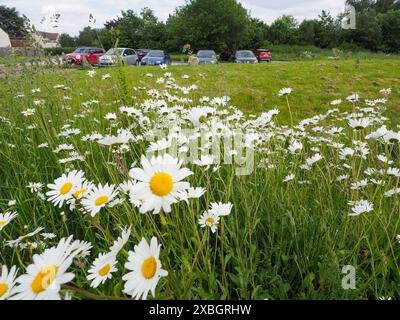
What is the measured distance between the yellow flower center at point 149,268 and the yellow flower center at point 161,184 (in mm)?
156

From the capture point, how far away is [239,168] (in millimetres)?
1922

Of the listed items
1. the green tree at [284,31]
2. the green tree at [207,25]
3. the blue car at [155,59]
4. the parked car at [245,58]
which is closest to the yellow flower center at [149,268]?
the blue car at [155,59]

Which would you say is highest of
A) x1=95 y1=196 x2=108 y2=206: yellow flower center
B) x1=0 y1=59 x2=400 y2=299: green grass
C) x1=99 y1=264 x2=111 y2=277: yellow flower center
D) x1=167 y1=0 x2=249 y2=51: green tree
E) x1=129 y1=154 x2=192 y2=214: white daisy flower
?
x1=167 y1=0 x2=249 y2=51: green tree

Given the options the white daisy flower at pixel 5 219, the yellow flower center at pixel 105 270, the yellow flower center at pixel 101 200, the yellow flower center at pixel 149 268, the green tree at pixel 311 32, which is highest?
the green tree at pixel 311 32

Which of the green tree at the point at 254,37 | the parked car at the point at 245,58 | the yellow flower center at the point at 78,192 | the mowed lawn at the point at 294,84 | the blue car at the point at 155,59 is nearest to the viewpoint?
the yellow flower center at the point at 78,192

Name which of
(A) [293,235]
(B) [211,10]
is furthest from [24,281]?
(B) [211,10]

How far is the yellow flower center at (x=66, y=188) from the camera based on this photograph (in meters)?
1.03

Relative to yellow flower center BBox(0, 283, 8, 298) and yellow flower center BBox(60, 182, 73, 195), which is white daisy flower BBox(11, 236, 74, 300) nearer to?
yellow flower center BBox(0, 283, 8, 298)

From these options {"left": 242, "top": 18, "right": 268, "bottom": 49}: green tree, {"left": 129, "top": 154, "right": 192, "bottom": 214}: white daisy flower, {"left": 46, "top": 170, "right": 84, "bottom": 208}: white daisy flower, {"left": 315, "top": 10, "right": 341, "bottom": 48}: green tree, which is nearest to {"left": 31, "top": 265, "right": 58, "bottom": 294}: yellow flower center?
{"left": 129, "top": 154, "right": 192, "bottom": 214}: white daisy flower

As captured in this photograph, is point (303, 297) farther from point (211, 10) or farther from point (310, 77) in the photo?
point (211, 10)

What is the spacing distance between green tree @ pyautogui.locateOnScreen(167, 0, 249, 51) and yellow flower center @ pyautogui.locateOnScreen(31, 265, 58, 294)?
32.0 metres

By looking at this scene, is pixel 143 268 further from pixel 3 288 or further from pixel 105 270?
pixel 3 288

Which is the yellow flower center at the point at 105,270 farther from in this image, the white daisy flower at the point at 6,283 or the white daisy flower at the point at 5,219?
the white daisy flower at the point at 5,219

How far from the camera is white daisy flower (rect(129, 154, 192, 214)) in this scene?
29.5 inches
